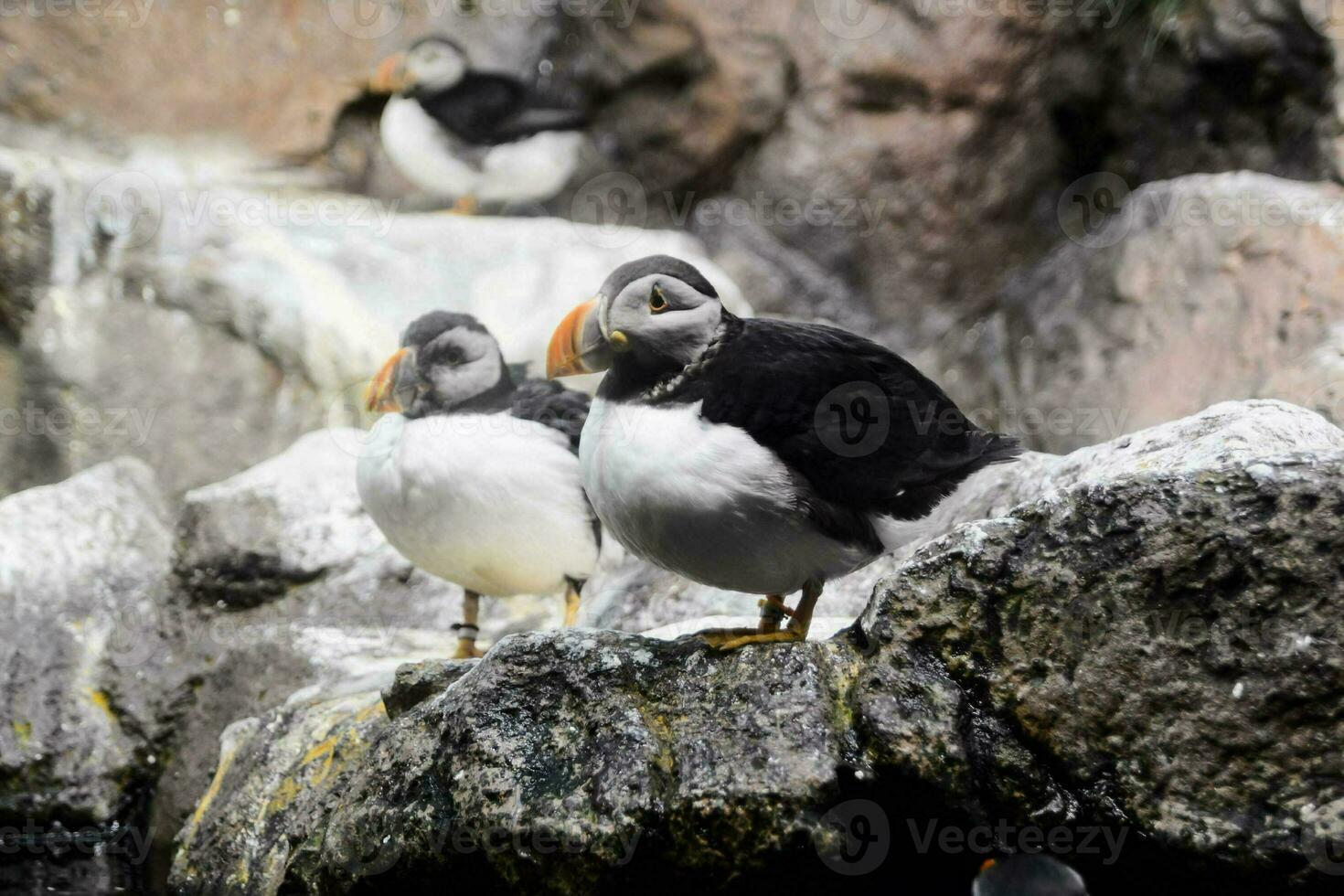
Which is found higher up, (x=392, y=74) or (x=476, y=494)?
(x=392, y=74)

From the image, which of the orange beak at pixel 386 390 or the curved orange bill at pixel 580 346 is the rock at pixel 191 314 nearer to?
the orange beak at pixel 386 390

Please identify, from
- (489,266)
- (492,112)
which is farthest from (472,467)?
(492,112)

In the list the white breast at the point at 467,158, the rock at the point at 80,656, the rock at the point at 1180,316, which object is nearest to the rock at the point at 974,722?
the rock at the point at 80,656

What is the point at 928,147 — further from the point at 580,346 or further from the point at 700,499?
the point at 700,499

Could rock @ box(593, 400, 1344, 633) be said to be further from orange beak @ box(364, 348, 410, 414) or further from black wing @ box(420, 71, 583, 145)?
black wing @ box(420, 71, 583, 145)

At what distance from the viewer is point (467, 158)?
882cm

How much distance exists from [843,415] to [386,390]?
Answer: 184 cm

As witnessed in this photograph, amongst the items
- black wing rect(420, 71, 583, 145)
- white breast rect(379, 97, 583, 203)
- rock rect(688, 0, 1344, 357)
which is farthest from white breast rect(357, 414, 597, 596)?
black wing rect(420, 71, 583, 145)

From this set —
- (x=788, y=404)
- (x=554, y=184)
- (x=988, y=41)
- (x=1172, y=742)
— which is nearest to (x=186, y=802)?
(x=788, y=404)

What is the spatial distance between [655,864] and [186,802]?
7.82 feet

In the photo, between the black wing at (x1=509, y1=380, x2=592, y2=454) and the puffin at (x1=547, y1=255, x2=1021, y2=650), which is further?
the black wing at (x1=509, y1=380, x2=592, y2=454)

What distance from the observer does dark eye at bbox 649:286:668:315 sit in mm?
3146

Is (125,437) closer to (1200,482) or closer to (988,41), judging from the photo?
(988,41)

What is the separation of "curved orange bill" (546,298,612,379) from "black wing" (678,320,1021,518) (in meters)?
0.23
